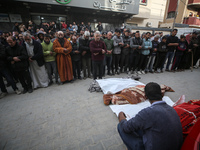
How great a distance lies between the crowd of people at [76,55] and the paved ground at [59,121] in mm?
802

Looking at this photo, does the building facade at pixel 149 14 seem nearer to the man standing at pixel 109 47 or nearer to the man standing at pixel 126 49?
the man standing at pixel 126 49

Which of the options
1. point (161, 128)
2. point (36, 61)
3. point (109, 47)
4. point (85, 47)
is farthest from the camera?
point (109, 47)

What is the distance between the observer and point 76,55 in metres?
4.82

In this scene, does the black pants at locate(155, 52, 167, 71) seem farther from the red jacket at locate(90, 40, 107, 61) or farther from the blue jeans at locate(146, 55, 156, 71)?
the red jacket at locate(90, 40, 107, 61)

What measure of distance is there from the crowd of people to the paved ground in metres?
0.80

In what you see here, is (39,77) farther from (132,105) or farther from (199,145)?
(199,145)

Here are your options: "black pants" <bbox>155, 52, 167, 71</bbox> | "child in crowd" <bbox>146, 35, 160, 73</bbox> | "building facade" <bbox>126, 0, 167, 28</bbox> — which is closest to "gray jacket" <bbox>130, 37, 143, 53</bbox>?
"child in crowd" <bbox>146, 35, 160, 73</bbox>

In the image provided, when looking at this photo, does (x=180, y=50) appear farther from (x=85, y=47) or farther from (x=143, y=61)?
(x=85, y=47)

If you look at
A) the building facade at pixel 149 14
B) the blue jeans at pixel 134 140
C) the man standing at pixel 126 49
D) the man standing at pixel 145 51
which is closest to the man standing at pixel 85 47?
the man standing at pixel 126 49

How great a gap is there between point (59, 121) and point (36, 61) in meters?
2.80

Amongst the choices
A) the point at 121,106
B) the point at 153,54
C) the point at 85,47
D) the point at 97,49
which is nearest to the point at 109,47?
the point at 97,49

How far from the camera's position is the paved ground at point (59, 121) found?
2.08 meters

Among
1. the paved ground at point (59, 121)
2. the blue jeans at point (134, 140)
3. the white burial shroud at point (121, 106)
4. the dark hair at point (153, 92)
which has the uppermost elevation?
the dark hair at point (153, 92)

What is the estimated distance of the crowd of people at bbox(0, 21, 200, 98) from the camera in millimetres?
3818
